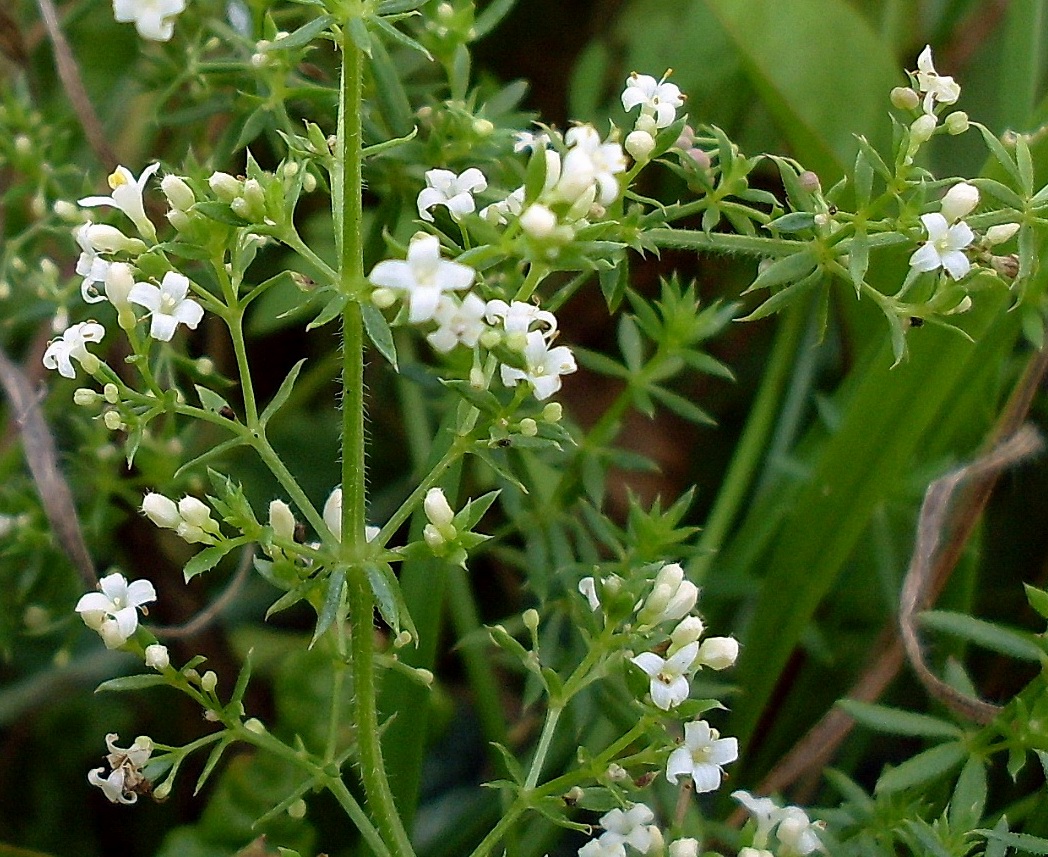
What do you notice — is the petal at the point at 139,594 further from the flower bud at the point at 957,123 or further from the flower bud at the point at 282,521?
the flower bud at the point at 957,123

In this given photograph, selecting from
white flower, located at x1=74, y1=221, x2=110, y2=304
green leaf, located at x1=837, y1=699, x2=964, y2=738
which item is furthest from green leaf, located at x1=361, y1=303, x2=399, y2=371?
green leaf, located at x1=837, y1=699, x2=964, y2=738

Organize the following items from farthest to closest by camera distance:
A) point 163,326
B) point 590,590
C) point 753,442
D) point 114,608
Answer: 1. point 753,442
2. point 590,590
3. point 114,608
4. point 163,326

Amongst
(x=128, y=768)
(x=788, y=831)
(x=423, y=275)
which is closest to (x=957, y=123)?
(x=423, y=275)

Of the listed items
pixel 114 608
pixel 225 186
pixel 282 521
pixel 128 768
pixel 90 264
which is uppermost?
pixel 225 186

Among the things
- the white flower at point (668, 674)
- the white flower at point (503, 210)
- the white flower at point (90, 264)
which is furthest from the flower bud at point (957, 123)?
the white flower at point (90, 264)

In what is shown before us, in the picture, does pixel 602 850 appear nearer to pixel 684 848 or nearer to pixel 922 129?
pixel 684 848
